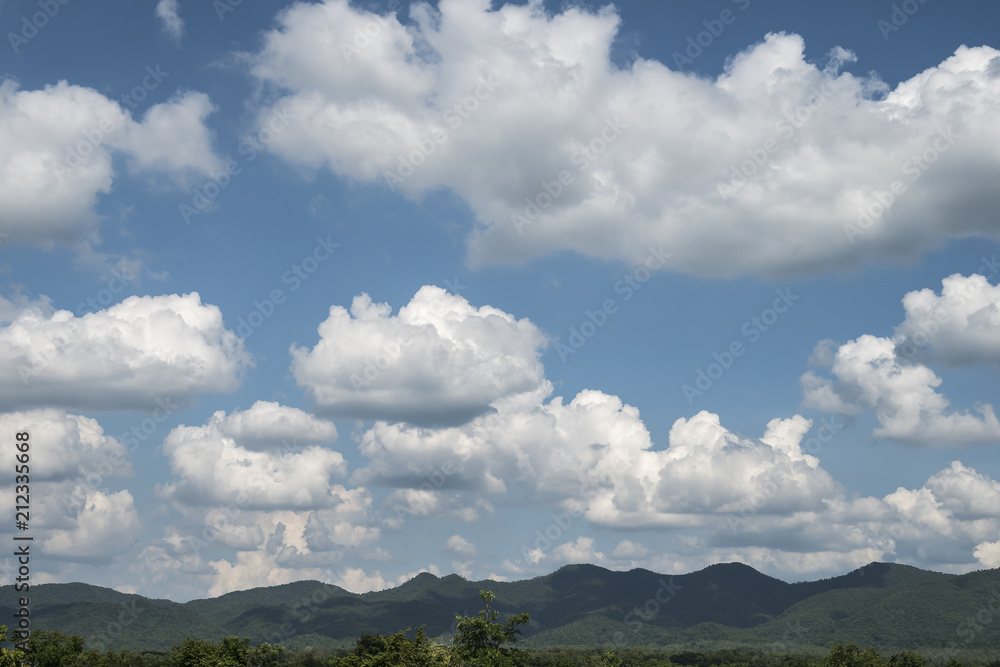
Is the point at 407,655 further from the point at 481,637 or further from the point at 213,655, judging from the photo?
the point at 213,655

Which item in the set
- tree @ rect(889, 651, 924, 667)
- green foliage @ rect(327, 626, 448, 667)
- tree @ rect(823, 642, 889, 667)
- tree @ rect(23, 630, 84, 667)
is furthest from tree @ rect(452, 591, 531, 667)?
tree @ rect(889, 651, 924, 667)

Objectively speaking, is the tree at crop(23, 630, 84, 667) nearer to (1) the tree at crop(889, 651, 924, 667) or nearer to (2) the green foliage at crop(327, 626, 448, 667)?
(2) the green foliage at crop(327, 626, 448, 667)

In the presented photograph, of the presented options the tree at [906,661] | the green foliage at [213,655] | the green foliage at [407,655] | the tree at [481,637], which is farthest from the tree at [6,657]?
the tree at [906,661]

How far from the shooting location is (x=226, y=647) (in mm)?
109750

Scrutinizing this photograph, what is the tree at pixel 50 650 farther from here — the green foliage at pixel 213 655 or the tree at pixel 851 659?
the tree at pixel 851 659

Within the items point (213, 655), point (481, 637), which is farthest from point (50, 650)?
point (481, 637)

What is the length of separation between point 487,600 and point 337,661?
44619mm

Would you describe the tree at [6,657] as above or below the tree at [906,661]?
above

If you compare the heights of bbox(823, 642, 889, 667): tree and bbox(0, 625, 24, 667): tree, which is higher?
bbox(0, 625, 24, 667): tree

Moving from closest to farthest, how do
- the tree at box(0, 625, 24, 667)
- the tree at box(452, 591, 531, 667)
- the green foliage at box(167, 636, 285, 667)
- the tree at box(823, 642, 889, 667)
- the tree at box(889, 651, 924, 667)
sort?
the tree at box(0, 625, 24, 667) → the tree at box(452, 591, 531, 667) → the green foliage at box(167, 636, 285, 667) → the tree at box(823, 642, 889, 667) → the tree at box(889, 651, 924, 667)

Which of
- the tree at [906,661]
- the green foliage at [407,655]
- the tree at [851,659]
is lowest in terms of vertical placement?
the tree at [906,661]

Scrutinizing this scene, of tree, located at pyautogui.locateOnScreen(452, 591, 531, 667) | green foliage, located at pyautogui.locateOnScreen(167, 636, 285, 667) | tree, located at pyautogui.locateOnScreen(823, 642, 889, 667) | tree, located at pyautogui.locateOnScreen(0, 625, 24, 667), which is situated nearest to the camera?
tree, located at pyautogui.locateOnScreen(0, 625, 24, 667)

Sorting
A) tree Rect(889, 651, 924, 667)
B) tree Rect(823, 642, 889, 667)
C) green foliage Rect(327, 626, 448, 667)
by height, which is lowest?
tree Rect(889, 651, 924, 667)

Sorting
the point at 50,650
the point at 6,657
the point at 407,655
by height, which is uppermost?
the point at 6,657
